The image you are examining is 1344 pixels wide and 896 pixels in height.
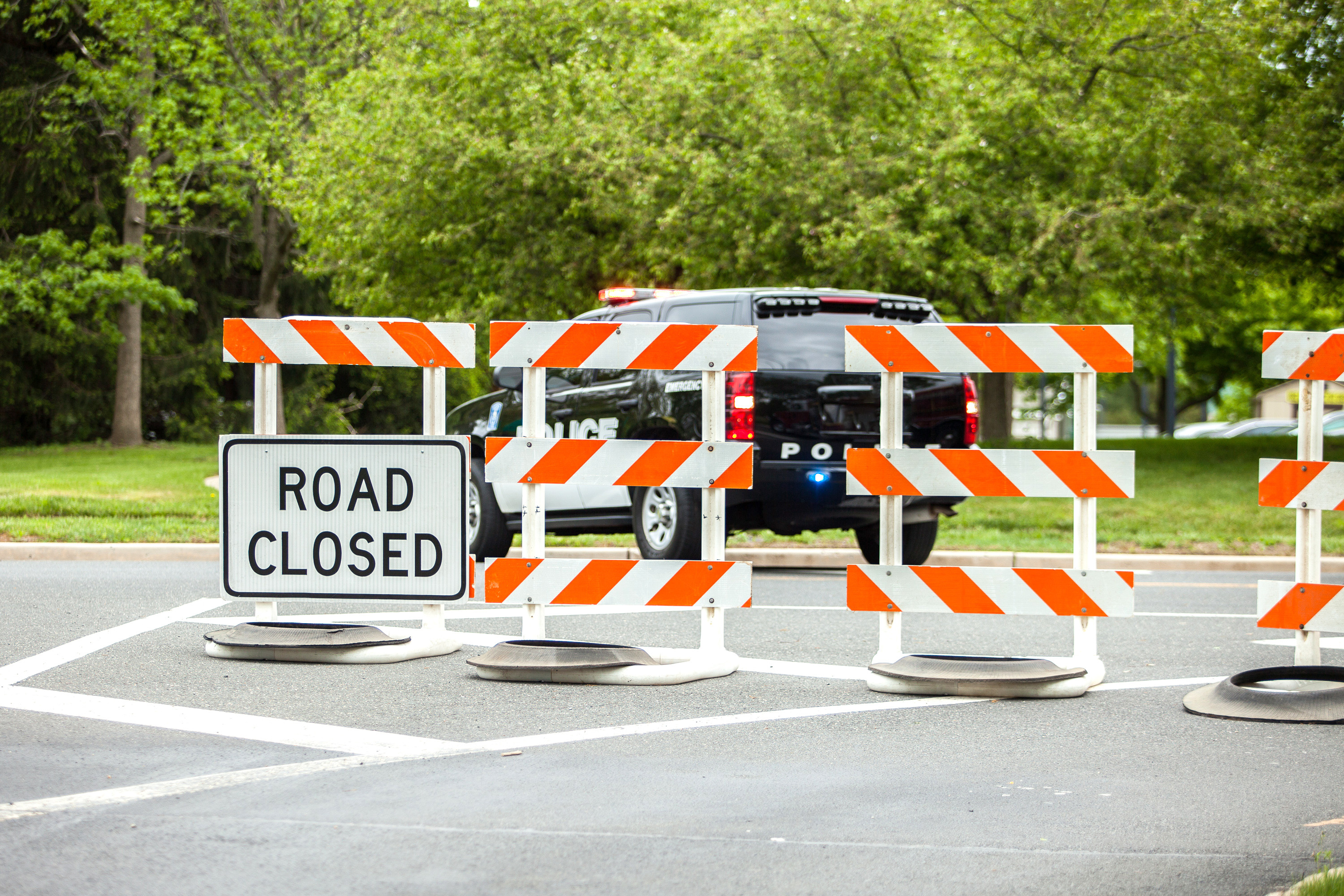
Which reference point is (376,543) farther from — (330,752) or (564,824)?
(564,824)

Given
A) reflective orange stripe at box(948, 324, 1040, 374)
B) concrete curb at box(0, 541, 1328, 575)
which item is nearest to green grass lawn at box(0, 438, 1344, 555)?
concrete curb at box(0, 541, 1328, 575)

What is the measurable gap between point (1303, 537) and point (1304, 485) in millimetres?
265

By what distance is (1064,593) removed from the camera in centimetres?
632

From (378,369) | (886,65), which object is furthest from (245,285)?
(886,65)

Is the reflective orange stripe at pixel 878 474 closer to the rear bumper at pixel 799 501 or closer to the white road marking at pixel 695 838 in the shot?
the white road marking at pixel 695 838

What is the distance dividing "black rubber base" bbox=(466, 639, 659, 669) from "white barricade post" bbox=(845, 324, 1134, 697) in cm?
105

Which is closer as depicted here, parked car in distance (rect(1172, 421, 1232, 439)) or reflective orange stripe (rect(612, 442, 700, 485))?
reflective orange stripe (rect(612, 442, 700, 485))

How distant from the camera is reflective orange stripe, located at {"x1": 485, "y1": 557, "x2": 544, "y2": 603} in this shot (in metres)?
6.59

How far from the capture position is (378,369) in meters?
42.0

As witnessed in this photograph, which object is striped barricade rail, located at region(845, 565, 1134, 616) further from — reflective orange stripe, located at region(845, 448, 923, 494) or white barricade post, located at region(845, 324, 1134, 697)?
reflective orange stripe, located at region(845, 448, 923, 494)

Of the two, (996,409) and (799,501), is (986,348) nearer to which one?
(799,501)

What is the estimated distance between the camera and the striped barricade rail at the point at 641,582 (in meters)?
6.51

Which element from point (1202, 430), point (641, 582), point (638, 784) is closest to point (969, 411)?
point (641, 582)

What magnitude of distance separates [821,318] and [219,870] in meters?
7.07
